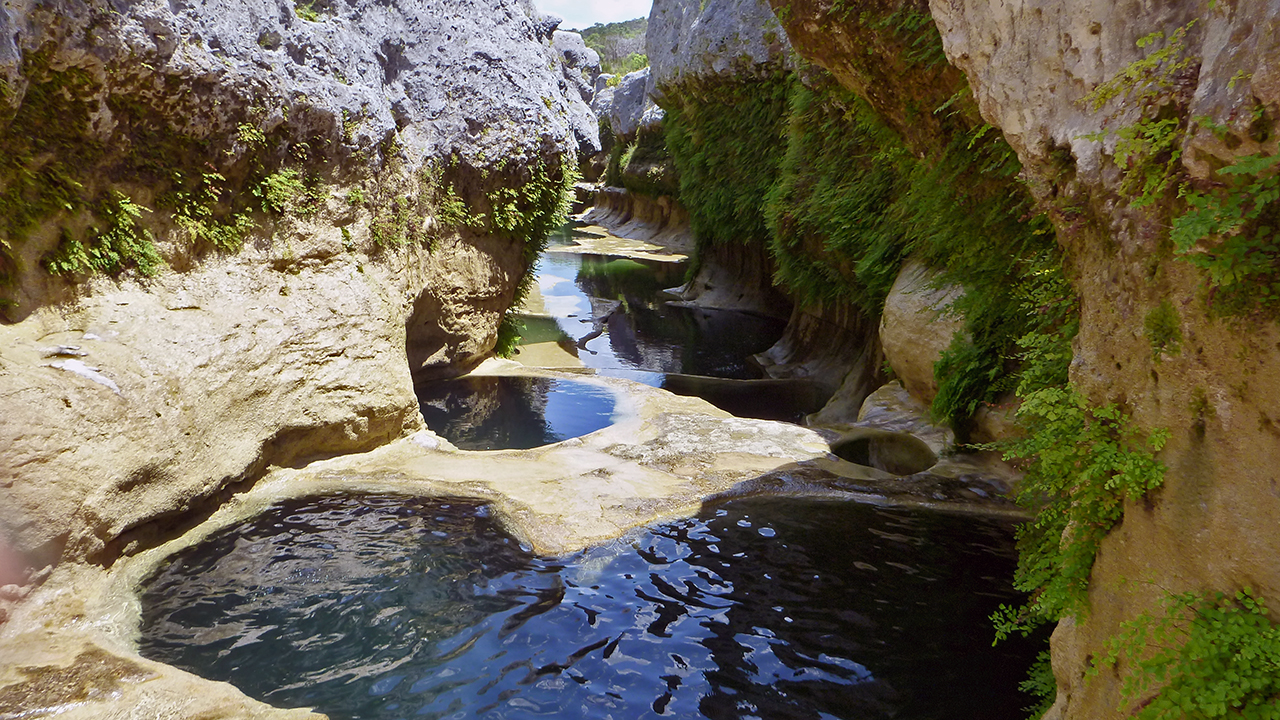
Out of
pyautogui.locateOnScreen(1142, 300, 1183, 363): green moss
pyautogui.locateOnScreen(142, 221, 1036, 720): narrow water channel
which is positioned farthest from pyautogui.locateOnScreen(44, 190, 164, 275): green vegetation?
pyautogui.locateOnScreen(1142, 300, 1183, 363): green moss

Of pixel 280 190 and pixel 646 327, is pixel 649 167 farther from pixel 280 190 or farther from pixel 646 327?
pixel 280 190

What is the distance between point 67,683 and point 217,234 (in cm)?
507

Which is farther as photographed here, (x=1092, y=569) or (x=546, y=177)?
(x=546, y=177)

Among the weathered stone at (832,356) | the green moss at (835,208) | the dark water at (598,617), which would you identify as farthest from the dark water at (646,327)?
the dark water at (598,617)

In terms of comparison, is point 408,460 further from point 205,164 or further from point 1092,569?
point 1092,569

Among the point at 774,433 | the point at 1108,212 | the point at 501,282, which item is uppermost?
the point at 1108,212

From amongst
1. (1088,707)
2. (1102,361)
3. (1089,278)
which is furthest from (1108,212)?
(1088,707)

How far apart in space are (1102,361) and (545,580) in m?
4.16

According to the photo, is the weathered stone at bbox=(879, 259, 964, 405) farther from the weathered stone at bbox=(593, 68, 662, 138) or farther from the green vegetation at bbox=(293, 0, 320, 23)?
the weathered stone at bbox=(593, 68, 662, 138)

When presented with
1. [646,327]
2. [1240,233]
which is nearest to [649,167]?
[646,327]

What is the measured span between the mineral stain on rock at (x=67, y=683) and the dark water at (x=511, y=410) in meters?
5.40

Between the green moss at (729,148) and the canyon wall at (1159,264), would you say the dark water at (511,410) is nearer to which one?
the canyon wall at (1159,264)

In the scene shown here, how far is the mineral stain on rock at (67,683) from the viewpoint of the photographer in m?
4.08

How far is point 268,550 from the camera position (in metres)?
6.39
